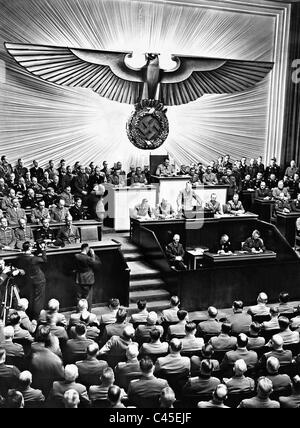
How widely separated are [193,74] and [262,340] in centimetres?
1071

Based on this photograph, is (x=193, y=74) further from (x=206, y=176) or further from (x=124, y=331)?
(x=124, y=331)

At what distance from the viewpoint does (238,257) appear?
34.6 feet

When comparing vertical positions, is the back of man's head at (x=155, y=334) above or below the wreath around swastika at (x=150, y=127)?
below

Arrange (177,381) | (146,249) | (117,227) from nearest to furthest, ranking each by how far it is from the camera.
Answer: (177,381) < (146,249) < (117,227)

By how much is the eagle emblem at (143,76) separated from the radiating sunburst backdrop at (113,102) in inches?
17.1

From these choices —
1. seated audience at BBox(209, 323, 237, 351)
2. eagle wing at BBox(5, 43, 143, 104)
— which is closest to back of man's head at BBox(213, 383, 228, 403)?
seated audience at BBox(209, 323, 237, 351)

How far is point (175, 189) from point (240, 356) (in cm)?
776

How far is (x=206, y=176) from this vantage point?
1454 centimetres

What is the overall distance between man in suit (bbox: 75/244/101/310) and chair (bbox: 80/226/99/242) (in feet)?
5.27

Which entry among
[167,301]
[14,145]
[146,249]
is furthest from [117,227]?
[14,145]

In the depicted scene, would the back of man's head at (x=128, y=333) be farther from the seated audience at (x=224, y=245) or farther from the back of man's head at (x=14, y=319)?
the seated audience at (x=224, y=245)

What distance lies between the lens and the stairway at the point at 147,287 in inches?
393

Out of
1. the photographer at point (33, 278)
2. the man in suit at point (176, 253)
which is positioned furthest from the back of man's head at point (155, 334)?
the man in suit at point (176, 253)

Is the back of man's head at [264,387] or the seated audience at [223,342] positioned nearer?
the back of man's head at [264,387]
